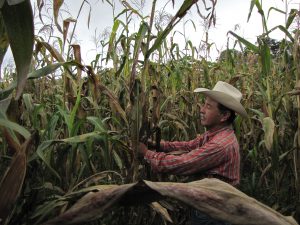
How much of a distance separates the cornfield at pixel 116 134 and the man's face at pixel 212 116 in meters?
0.24

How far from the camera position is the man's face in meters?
2.47

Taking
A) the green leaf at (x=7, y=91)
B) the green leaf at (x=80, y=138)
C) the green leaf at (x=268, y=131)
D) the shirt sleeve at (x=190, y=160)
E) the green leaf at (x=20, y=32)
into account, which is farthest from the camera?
the green leaf at (x=268, y=131)

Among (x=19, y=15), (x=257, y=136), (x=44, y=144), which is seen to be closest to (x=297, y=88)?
(x=257, y=136)

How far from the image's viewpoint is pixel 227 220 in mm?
874

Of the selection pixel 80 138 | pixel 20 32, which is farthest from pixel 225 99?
pixel 20 32

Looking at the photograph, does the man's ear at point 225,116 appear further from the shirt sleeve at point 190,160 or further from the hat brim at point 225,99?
the shirt sleeve at point 190,160

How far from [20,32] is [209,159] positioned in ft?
5.14

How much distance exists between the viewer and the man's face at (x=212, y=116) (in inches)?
97.3

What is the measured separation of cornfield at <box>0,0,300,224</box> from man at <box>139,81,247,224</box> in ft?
0.41

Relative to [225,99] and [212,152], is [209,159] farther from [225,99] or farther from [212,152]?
[225,99]

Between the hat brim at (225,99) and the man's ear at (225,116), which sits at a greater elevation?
the hat brim at (225,99)

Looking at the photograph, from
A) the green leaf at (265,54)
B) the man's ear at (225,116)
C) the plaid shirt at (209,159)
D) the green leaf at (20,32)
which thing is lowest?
the plaid shirt at (209,159)

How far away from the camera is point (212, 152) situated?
2234mm

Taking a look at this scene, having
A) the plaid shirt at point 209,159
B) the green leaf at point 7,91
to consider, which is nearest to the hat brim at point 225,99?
the plaid shirt at point 209,159
